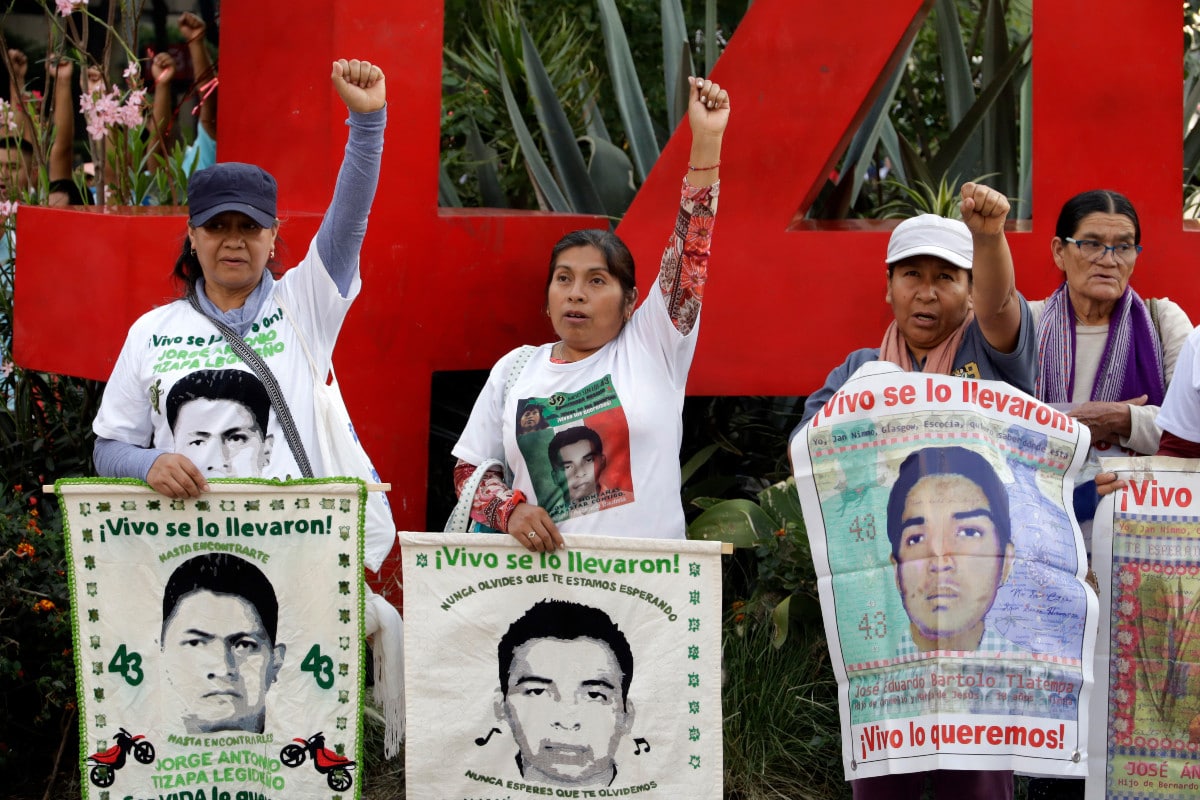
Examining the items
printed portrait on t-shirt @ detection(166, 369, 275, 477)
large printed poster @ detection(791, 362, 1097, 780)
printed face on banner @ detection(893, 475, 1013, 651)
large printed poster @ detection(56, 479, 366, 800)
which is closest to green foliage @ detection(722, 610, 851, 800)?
large printed poster @ detection(791, 362, 1097, 780)

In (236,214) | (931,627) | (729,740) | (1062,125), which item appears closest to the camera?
(931,627)

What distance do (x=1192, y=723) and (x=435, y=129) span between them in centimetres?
294

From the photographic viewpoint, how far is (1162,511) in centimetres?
385

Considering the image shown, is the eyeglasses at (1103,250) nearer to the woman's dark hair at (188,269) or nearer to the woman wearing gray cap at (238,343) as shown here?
the woman wearing gray cap at (238,343)

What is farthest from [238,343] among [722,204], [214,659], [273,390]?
[722,204]

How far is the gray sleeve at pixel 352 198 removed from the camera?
389cm

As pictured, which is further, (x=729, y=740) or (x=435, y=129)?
(x=435, y=129)

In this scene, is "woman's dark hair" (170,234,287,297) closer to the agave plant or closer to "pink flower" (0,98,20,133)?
"pink flower" (0,98,20,133)

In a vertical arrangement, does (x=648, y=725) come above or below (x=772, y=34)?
below

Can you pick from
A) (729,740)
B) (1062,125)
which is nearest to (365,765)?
(729,740)

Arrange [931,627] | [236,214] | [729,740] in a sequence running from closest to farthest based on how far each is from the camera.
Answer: [931,627] → [236,214] → [729,740]

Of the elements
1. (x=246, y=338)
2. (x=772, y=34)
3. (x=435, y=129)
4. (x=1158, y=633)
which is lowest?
(x=1158, y=633)

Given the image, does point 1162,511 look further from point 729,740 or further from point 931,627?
point 729,740

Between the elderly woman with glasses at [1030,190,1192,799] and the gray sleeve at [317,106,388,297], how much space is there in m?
1.83
